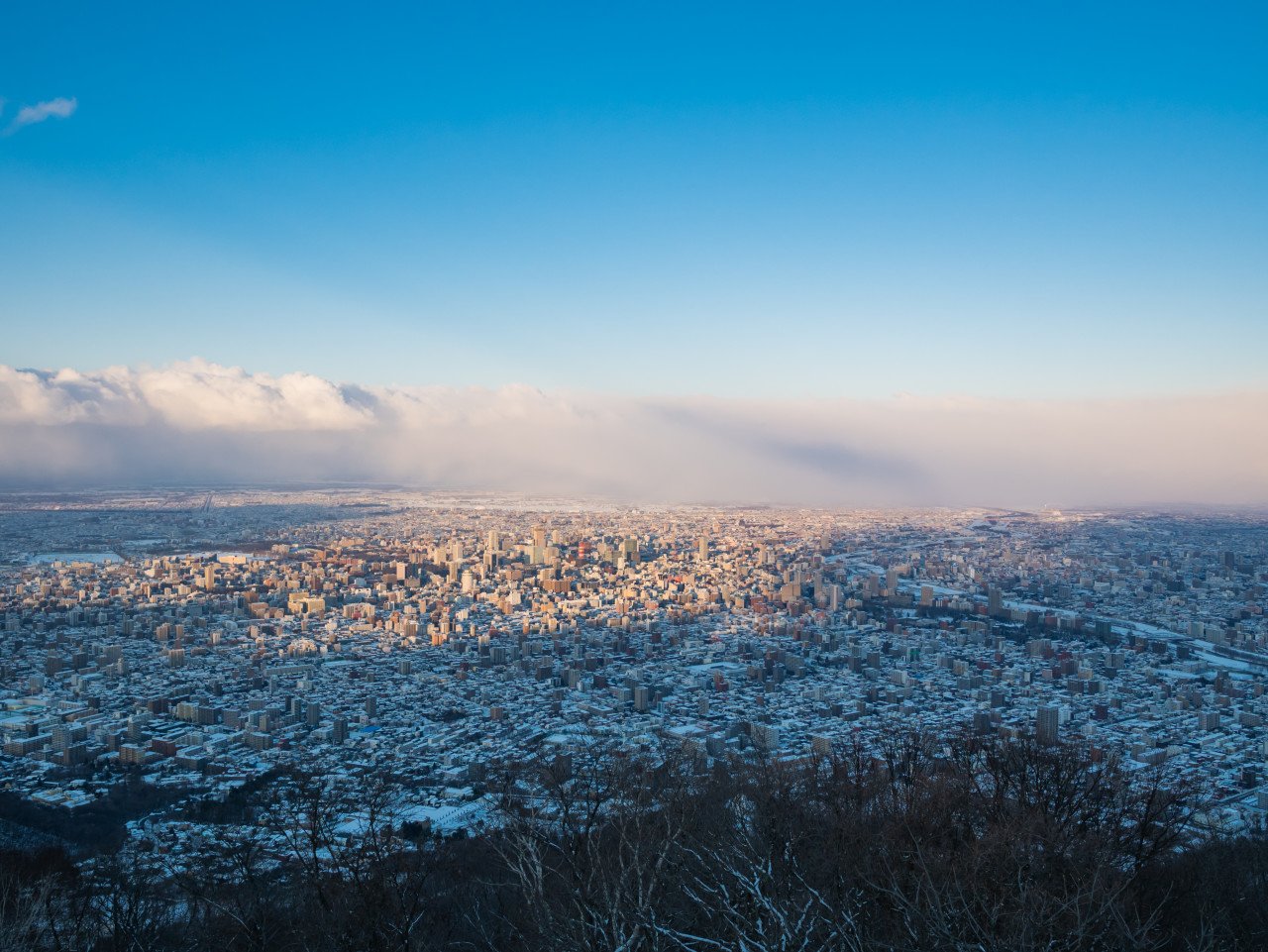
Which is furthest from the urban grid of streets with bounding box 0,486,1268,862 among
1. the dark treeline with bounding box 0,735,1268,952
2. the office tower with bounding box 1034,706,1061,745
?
the dark treeline with bounding box 0,735,1268,952

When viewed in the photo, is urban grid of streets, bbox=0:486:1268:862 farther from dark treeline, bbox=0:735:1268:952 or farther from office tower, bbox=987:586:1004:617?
dark treeline, bbox=0:735:1268:952

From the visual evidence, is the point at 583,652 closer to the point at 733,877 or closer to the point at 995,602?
the point at 995,602

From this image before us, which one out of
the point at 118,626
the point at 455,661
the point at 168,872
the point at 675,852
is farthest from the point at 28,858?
the point at 118,626

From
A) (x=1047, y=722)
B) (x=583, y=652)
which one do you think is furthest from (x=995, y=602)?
(x=583, y=652)

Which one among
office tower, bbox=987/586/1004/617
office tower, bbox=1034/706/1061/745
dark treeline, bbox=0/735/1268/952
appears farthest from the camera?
office tower, bbox=987/586/1004/617

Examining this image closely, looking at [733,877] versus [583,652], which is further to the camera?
[583,652]

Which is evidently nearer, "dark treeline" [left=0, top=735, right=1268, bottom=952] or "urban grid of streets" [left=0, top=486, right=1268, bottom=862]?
"dark treeline" [left=0, top=735, right=1268, bottom=952]

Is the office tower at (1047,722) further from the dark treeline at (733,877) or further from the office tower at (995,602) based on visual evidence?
the office tower at (995,602)
